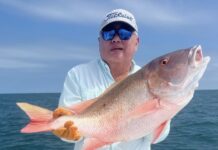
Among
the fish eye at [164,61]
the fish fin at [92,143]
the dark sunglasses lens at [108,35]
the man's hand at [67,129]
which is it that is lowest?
the fish fin at [92,143]

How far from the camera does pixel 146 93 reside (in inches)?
155

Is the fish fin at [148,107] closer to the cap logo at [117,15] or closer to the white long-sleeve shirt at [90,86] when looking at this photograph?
the white long-sleeve shirt at [90,86]

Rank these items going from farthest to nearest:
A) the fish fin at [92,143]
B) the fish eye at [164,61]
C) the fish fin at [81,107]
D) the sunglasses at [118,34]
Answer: the sunglasses at [118,34]
the fish fin at [81,107]
the fish fin at [92,143]
the fish eye at [164,61]

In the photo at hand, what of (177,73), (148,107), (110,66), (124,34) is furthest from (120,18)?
(148,107)

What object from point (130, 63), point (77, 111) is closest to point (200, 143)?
point (130, 63)

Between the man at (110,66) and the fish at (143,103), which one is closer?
the fish at (143,103)

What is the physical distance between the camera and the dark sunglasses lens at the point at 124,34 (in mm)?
5277

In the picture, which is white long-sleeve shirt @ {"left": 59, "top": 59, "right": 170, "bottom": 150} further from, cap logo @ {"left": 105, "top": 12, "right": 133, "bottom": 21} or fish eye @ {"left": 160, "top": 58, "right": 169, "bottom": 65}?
fish eye @ {"left": 160, "top": 58, "right": 169, "bottom": 65}

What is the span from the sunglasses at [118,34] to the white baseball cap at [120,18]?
11cm

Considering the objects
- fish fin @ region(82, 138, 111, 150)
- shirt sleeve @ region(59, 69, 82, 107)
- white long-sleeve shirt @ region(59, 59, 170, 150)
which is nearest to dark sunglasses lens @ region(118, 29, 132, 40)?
white long-sleeve shirt @ region(59, 59, 170, 150)

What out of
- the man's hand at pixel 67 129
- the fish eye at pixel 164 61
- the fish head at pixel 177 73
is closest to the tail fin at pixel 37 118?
the man's hand at pixel 67 129

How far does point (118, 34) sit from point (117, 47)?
19cm

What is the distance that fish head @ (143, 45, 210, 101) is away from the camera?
12.5 feet

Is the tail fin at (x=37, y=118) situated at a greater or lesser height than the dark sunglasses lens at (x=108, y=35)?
lesser
